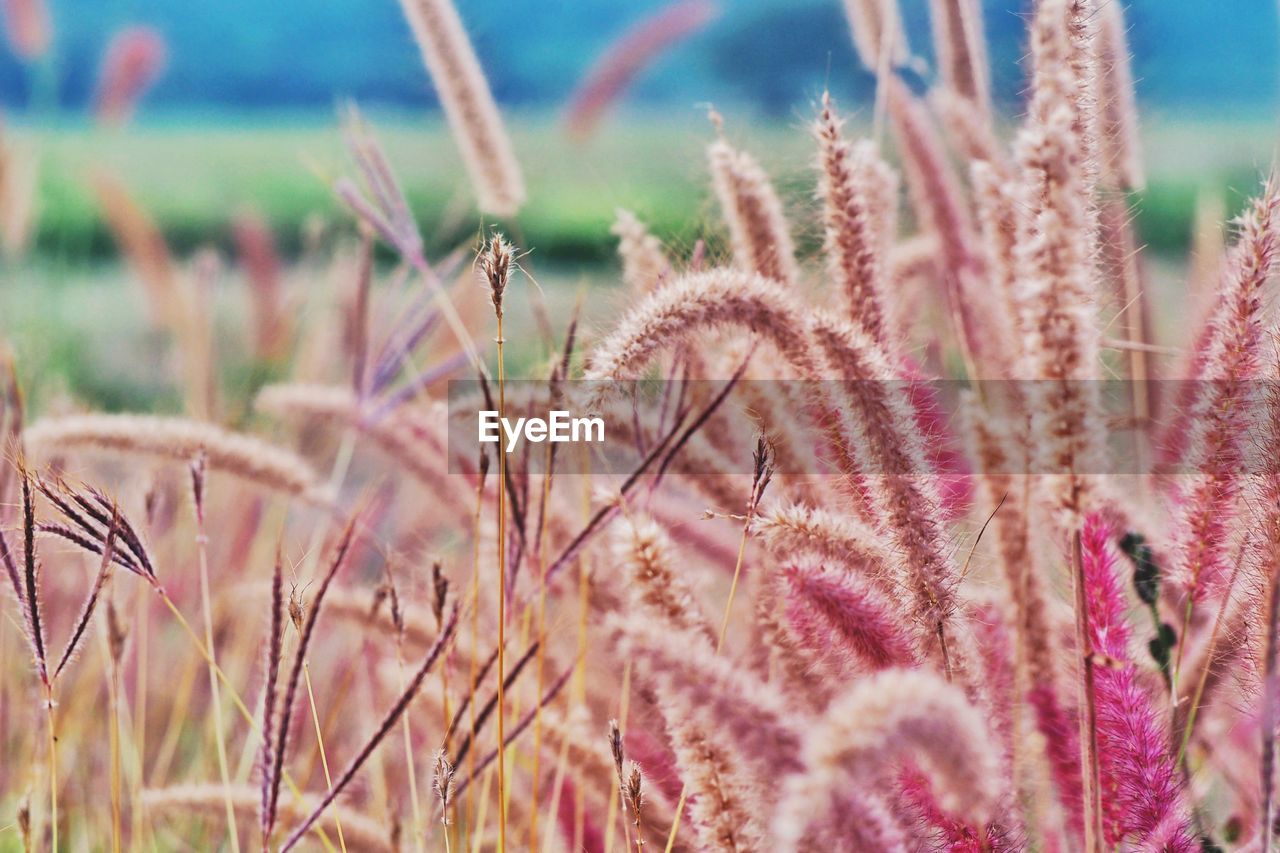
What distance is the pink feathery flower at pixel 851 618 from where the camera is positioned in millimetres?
454

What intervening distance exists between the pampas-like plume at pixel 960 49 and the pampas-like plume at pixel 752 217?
216mm

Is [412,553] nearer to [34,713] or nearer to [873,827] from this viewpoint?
[34,713]

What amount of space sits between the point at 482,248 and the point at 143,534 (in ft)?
0.72

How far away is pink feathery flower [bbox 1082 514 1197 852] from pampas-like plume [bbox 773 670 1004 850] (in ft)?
0.56

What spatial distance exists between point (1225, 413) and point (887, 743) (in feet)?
0.94

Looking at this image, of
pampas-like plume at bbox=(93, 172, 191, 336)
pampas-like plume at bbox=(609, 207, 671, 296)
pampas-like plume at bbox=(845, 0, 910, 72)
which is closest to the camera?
pampas-like plume at bbox=(609, 207, 671, 296)

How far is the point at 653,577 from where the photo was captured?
0.47 m

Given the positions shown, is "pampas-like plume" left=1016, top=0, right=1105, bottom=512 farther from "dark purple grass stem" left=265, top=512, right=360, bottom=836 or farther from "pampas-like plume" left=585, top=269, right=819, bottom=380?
"dark purple grass stem" left=265, top=512, right=360, bottom=836

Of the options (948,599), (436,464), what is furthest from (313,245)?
(948,599)

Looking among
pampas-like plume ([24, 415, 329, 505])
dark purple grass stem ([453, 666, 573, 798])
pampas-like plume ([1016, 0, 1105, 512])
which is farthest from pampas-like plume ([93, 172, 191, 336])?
pampas-like plume ([1016, 0, 1105, 512])

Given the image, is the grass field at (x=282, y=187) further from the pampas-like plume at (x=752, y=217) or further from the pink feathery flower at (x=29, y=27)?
the pampas-like plume at (x=752, y=217)

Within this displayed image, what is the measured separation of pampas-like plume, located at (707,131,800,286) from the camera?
1.95ft

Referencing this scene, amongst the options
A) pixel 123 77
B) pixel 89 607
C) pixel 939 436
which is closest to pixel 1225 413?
pixel 939 436

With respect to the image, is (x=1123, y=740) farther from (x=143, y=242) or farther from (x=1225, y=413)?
(x=143, y=242)
